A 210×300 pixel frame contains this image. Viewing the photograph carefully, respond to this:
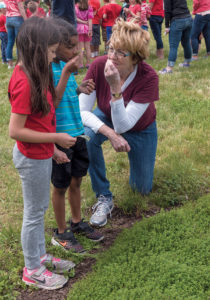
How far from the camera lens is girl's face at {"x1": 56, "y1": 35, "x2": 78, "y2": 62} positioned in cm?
240

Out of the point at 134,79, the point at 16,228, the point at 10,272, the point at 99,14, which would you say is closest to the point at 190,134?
the point at 134,79

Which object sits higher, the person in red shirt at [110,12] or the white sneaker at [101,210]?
the person in red shirt at [110,12]

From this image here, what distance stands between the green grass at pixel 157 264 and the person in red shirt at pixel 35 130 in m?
0.33

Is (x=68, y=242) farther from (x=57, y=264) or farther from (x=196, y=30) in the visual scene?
(x=196, y=30)

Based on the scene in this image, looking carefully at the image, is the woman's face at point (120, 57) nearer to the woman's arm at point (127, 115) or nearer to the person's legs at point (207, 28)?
the woman's arm at point (127, 115)

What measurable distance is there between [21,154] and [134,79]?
4.37 feet

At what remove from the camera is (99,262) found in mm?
2582

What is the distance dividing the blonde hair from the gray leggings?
3.71 ft

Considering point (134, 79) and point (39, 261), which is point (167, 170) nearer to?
point (134, 79)

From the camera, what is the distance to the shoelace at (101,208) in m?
3.19

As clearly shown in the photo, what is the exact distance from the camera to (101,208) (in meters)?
3.20

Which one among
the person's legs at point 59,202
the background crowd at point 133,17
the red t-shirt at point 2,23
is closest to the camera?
the person's legs at point 59,202

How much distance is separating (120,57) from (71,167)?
0.95 metres

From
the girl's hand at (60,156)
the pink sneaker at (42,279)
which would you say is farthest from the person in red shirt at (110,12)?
the pink sneaker at (42,279)
